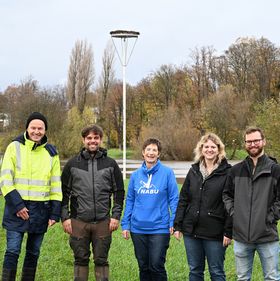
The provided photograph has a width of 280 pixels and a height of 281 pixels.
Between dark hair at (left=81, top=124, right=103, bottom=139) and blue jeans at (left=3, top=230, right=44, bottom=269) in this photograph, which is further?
dark hair at (left=81, top=124, right=103, bottom=139)

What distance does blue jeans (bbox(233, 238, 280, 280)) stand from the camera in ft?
15.0

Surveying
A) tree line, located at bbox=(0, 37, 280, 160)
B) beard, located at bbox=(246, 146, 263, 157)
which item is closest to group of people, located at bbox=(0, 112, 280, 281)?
beard, located at bbox=(246, 146, 263, 157)

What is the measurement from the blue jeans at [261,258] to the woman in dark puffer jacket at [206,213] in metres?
0.17

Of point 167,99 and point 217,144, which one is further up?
point 167,99

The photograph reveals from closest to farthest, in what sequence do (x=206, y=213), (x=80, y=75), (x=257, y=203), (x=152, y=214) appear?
(x=257, y=203), (x=206, y=213), (x=152, y=214), (x=80, y=75)

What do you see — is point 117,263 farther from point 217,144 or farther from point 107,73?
point 107,73

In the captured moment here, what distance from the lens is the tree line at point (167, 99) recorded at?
3578 centimetres

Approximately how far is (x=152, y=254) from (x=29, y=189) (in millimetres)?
1498

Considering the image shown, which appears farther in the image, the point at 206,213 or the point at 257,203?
the point at 206,213

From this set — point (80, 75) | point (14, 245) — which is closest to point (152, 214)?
point (14, 245)

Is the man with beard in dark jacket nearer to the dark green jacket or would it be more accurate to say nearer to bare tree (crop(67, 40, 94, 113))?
the dark green jacket

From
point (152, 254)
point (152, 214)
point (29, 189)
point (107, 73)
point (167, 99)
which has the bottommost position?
point (152, 254)

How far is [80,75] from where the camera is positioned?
2066 inches

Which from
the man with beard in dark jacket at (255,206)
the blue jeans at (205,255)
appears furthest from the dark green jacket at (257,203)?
the blue jeans at (205,255)
